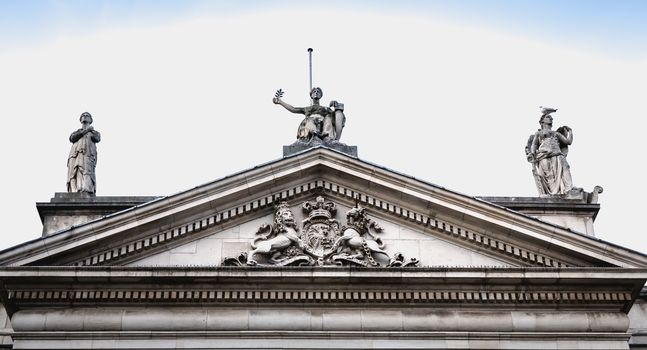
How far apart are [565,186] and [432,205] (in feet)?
13.5

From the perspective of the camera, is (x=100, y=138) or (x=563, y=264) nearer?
(x=563, y=264)

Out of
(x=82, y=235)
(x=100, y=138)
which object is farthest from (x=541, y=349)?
(x=100, y=138)

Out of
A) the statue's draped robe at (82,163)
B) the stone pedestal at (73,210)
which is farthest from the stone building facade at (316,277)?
the statue's draped robe at (82,163)

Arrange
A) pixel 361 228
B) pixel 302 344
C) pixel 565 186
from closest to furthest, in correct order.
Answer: pixel 302 344, pixel 361 228, pixel 565 186

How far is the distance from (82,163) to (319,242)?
6412mm

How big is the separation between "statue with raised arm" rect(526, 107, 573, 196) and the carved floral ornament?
488 centimetres

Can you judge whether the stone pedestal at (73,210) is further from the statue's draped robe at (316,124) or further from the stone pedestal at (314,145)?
the statue's draped robe at (316,124)

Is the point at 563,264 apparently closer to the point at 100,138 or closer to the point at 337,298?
the point at 337,298

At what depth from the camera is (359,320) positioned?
21.7m

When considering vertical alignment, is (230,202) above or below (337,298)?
above

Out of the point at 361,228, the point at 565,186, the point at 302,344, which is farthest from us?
the point at 565,186

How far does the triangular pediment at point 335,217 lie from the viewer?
73.1 ft

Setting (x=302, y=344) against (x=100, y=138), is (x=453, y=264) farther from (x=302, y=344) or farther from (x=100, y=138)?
(x=100, y=138)

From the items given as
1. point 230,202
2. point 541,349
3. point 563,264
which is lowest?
point 541,349
